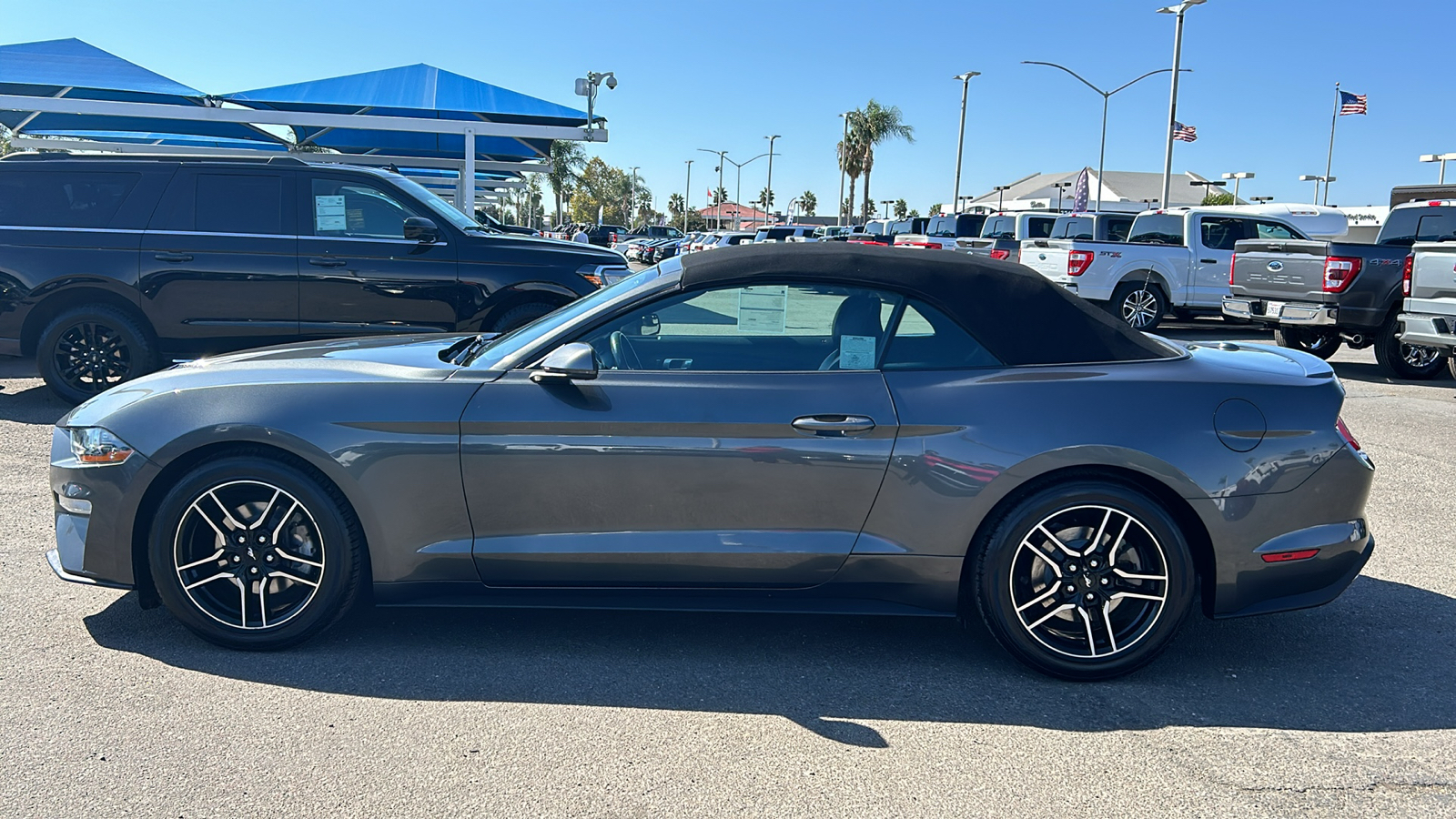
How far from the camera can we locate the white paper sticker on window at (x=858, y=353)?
3.89 meters

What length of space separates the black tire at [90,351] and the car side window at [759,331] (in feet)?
20.1

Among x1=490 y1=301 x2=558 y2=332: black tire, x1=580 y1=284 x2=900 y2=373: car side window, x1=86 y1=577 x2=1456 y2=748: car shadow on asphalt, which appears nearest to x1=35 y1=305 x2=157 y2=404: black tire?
x1=490 y1=301 x2=558 y2=332: black tire

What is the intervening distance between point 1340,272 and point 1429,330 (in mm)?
1552

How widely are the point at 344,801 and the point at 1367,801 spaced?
2.76 m

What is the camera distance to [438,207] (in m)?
9.00

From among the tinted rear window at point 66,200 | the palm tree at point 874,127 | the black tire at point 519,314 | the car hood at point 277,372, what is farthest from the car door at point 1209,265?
the palm tree at point 874,127

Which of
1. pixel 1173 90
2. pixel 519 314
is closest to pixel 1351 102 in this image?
pixel 1173 90

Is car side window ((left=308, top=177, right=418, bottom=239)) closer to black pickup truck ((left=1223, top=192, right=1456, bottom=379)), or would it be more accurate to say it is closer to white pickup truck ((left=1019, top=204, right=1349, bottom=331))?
black pickup truck ((left=1223, top=192, right=1456, bottom=379))

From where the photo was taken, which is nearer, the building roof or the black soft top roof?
the black soft top roof

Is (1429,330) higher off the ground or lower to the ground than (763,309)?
lower

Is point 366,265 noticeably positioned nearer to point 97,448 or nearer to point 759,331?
point 97,448

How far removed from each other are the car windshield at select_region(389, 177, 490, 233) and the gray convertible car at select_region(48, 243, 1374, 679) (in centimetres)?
520

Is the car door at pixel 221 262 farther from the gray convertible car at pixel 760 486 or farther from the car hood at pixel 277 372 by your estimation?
the gray convertible car at pixel 760 486

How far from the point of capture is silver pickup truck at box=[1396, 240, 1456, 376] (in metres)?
11.0
